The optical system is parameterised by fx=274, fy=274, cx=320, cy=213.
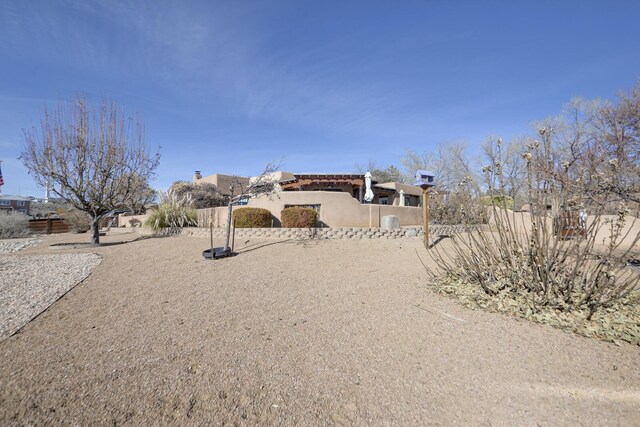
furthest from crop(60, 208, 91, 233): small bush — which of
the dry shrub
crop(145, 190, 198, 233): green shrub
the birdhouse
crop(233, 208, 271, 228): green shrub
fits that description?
the dry shrub

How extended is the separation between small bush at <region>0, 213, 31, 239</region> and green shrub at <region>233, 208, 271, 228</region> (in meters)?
12.2

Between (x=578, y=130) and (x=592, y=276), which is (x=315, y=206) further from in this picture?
(x=578, y=130)

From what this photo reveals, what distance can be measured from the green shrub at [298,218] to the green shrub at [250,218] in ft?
2.78

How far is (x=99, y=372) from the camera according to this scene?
231cm

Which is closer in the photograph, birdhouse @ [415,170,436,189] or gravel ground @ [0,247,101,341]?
gravel ground @ [0,247,101,341]

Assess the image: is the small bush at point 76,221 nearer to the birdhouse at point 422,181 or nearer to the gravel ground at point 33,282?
the gravel ground at point 33,282

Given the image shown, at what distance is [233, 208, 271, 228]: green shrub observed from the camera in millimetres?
11289

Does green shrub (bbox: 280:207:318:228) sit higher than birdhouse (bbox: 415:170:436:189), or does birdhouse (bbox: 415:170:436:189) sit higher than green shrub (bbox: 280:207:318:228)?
birdhouse (bbox: 415:170:436:189)

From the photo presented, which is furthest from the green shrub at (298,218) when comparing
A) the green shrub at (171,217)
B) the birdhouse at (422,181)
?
the green shrub at (171,217)

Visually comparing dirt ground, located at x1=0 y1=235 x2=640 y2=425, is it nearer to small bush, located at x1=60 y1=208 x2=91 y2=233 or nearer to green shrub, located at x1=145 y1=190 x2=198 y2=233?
green shrub, located at x1=145 y1=190 x2=198 y2=233

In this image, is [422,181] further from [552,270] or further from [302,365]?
[302,365]

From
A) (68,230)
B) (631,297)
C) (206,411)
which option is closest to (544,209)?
(631,297)

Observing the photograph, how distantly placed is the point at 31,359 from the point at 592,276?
636 centimetres

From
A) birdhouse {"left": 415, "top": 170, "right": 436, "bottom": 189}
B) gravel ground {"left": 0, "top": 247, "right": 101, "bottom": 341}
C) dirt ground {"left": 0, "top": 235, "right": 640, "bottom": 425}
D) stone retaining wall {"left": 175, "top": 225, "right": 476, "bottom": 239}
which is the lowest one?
dirt ground {"left": 0, "top": 235, "right": 640, "bottom": 425}
